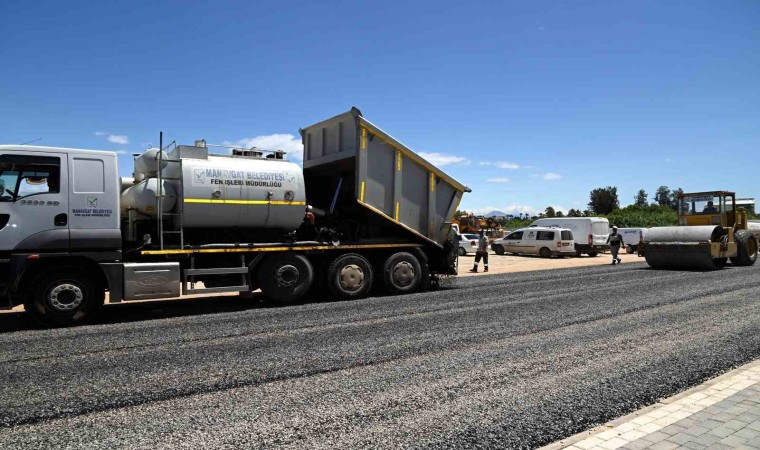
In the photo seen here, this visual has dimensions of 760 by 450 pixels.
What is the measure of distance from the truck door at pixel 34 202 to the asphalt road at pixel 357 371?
1421 millimetres

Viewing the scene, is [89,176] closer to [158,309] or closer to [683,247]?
[158,309]

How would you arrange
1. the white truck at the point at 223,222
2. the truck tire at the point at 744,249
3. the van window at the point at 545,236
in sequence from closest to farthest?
the white truck at the point at 223,222 → the truck tire at the point at 744,249 → the van window at the point at 545,236

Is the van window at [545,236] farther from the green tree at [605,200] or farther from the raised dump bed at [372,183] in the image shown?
the green tree at [605,200]

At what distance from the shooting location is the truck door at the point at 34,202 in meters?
8.23

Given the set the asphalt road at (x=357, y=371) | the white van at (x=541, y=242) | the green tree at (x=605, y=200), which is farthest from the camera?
the green tree at (x=605, y=200)

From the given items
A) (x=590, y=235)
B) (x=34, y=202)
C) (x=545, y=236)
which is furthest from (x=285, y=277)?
(x=590, y=235)

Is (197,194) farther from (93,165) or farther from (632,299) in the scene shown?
(632,299)

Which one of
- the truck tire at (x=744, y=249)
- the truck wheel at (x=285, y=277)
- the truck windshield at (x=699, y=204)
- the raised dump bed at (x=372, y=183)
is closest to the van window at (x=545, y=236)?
the truck windshield at (x=699, y=204)

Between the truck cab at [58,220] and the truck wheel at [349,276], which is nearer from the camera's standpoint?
the truck cab at [58,220]

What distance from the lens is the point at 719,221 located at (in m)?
19.5

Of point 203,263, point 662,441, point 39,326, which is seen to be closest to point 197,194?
point 203,263

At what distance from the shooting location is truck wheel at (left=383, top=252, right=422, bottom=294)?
40.0 feet

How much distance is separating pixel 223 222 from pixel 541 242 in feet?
72.1

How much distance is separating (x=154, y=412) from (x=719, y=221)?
20796 mm
